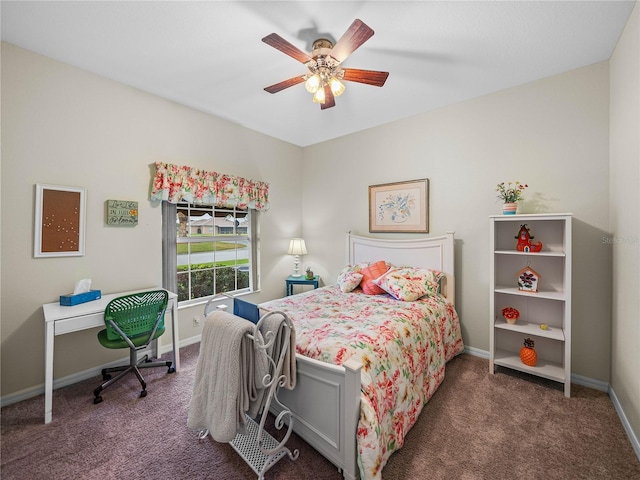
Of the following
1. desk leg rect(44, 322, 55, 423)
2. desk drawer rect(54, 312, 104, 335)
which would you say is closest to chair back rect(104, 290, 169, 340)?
desk drawer rect(54, 312, 104, 335)

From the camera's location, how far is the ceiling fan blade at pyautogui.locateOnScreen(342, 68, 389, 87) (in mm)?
1963

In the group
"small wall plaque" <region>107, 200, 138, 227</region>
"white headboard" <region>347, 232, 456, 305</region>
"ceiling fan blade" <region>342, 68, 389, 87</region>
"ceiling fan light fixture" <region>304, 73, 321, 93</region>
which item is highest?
"ceiling fan blade" <region>342, 68, 389, 87</region>

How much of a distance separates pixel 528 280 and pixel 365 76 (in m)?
2.33

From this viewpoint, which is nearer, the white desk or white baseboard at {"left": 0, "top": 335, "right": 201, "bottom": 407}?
the white desk

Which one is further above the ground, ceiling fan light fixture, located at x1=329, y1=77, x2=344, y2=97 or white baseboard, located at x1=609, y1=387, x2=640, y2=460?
ceiling fan light fixture, located at x1=329, y1=77, x2=344, y2=97

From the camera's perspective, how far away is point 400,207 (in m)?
3.47

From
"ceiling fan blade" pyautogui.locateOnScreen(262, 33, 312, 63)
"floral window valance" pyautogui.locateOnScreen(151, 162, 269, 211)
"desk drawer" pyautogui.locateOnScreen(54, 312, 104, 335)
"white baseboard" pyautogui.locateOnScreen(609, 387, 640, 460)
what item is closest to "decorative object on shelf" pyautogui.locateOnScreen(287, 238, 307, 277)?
"floral window valance" pyautogui.locateOnScreen(151, 162, 269, 211)

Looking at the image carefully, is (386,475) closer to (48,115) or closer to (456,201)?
(456,201)

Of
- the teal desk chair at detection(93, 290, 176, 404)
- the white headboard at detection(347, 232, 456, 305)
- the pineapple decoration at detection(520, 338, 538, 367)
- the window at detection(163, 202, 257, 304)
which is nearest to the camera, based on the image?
the teal desk chair at detection(93, 290, 176, 404)

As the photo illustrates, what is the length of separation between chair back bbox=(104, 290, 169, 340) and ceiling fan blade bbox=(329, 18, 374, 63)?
242 cm

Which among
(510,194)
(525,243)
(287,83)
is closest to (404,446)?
(525,243)

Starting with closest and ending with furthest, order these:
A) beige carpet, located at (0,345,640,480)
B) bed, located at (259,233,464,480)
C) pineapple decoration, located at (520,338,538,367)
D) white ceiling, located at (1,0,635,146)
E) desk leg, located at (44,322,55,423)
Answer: bed, located at (259,233,464,480) < beige carpet, located at (0,345,640,480) < white ceiling, located at (1,0,635,146) < desk leg, located at (44,322,55,423) < pineapple decoration, located at (520,338,538,367)

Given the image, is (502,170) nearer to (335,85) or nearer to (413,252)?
(413,252)

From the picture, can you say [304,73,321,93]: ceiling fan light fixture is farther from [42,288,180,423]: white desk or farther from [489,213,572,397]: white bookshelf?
[42,288,180,423]: white desk
